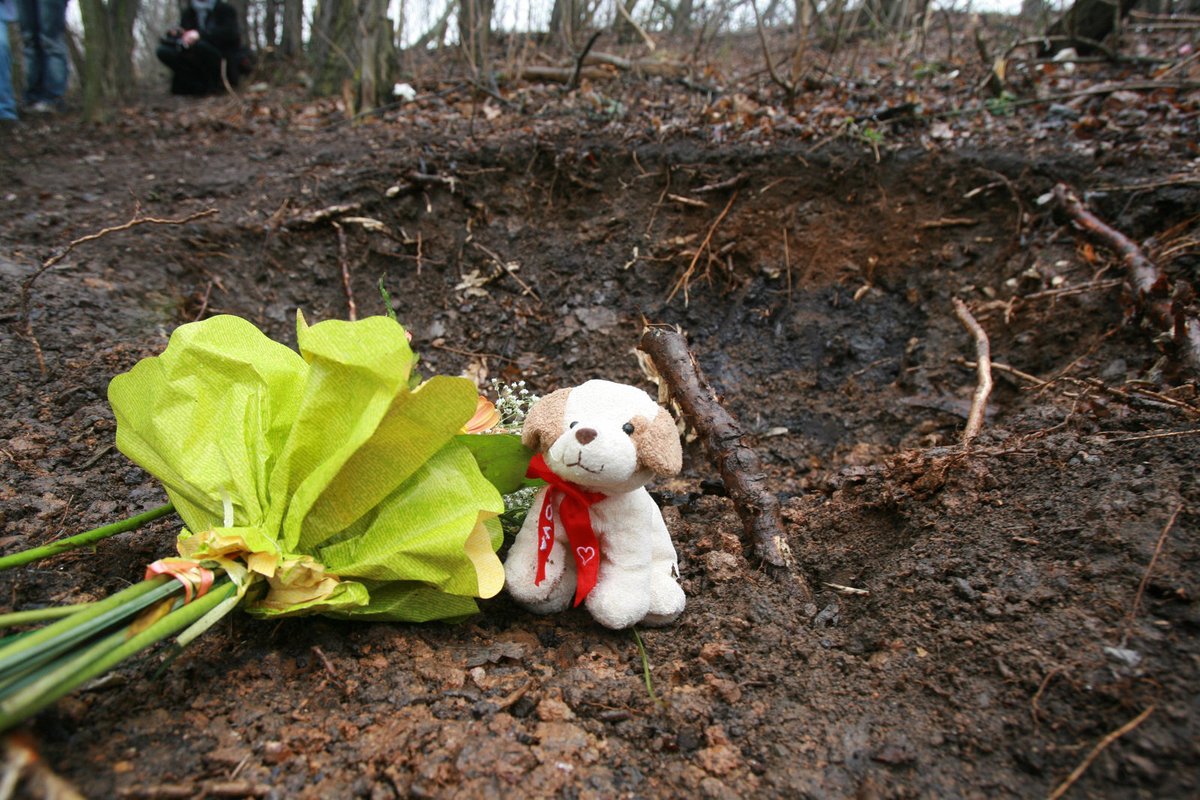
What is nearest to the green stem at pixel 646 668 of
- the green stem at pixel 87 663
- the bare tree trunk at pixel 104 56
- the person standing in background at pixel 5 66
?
the green stem at pixel 87 663

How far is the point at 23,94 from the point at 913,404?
8617 mm

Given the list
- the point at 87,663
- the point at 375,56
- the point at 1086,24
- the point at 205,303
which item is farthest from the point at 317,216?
the point at 1086,24

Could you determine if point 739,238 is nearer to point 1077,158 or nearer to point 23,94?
point 1077,158

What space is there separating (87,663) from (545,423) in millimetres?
928

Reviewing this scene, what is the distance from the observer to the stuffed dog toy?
59.9 inches

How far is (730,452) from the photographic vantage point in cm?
206

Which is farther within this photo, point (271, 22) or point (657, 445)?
point (271, 22)

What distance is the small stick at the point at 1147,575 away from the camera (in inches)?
52.4

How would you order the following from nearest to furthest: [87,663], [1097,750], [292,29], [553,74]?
[87,663], [1097,750], [553,74], [292,29]

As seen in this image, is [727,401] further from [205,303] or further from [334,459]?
[205,303]

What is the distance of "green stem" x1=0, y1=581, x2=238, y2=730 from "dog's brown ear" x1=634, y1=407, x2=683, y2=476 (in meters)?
0.89

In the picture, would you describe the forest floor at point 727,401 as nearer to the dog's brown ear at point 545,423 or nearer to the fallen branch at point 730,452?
the fallen branch at point 730,452

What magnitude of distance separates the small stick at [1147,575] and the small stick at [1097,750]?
0.60 ft

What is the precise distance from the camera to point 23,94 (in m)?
6.73
